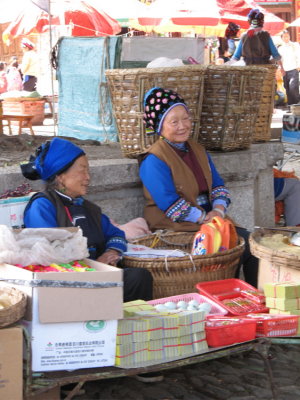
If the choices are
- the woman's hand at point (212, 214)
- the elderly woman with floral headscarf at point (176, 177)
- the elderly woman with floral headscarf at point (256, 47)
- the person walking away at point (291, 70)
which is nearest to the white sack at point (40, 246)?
the elderly woman with floral headscarf at point (176, 177)

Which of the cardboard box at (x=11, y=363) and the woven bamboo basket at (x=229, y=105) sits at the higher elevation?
the woven bamboo basket at (x=229, y=105)

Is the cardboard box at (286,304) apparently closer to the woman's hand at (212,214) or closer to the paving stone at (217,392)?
the paving stone at (217,392)

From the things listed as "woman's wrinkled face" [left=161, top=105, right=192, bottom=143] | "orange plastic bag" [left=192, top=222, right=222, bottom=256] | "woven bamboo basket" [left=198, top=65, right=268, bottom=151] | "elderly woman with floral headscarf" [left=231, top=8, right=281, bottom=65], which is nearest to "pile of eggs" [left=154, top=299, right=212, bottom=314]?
"orange plastic bag" [left=192, top=222, right=222, bottom=256]

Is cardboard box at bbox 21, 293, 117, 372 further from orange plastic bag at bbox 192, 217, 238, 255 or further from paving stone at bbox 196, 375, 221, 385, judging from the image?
orange plastic bag at bbox 192, 217, 238, 255

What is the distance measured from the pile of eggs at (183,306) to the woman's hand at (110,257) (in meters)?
0.45

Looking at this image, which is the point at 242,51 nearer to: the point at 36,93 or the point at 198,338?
the point at 36,93

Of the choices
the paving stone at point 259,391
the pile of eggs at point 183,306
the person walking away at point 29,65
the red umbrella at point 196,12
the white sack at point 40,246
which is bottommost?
the paving stone at point 259,391

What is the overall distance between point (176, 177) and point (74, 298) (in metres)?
1.88

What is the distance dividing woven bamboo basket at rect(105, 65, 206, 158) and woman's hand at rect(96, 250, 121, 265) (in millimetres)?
1321

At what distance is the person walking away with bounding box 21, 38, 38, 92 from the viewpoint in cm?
1580

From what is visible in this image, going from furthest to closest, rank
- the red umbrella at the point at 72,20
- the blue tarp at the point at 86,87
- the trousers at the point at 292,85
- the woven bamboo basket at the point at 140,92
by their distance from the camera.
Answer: the trousers at the point at 292,85 < the red umbrella at the point at 72,20 < the blue tarp at the point at 86,87 < the woven bamboo basket at the point at 140,92

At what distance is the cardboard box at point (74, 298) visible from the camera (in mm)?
2568

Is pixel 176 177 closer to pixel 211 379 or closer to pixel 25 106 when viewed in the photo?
pixel 211 379

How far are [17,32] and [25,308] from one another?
1395cm
